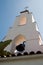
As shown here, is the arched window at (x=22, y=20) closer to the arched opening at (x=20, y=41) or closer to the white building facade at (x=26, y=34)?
the white building facade at (x=26, y=34)

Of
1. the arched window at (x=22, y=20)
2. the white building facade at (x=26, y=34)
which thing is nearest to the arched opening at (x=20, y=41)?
the white building facade at (x=26, y=34)

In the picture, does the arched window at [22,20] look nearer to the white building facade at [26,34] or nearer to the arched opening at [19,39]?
the white building facade at [26,34]

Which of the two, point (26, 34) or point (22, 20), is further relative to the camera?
point (22, 20)

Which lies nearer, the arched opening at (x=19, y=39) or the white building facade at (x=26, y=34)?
the white building facade at (x=26, y=34)

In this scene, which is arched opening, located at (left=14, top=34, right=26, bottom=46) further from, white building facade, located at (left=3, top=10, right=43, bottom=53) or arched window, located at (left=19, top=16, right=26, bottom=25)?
arched window, located at (left=19, top=16, right=26, bottom=25)

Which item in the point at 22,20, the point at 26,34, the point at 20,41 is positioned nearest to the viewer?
the point at 26,34

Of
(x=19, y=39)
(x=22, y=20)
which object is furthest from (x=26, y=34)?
(x=22, y=20)

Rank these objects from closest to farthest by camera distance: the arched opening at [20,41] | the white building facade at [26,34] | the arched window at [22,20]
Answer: the white building facade at [26,34] → the arched opening at [20,41] → the arched window at [22,20]

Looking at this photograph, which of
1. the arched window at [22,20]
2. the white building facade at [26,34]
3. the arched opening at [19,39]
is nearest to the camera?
the white building facade at [26,34]

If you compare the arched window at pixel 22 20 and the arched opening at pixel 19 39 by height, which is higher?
the arched window at pixel 22 20

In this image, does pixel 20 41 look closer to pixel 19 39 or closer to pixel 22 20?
pixel 19 39

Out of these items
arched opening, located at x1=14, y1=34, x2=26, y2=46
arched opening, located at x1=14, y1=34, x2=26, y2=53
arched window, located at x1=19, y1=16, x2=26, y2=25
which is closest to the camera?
arched opening, located at x1=14, y1=34, x2=26, y2=53

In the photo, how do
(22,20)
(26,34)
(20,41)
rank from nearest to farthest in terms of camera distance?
(26,34) → (20,41) → (22,20)

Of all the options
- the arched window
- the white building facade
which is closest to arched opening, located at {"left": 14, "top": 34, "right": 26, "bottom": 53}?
the white building facade
